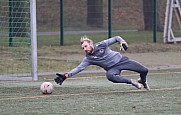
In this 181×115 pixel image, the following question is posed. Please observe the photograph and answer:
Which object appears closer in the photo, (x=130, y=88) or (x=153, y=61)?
(x=130, y=88)

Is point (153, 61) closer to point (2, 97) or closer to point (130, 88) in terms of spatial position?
point (130, 88)

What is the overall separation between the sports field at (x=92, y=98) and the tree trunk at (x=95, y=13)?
11090mm

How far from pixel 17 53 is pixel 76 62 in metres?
1.64

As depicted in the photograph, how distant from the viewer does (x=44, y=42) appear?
2336 cm

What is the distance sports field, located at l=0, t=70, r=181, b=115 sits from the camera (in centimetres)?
956

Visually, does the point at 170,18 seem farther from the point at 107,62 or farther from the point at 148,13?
the point at 107,62

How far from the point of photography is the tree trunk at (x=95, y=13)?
2559 cm

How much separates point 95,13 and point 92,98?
607 inches

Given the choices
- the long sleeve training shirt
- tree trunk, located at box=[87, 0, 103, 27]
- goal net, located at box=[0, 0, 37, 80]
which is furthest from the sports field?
tree trunk, located at box=[87, 0, 103, 27]

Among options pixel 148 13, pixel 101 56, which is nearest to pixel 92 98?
pixel 101 56

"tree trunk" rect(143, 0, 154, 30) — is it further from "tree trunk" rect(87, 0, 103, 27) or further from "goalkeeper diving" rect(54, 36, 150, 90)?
"goalkeeper diving" rect(54, 36, 150, 90)

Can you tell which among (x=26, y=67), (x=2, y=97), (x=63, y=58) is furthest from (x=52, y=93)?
(x=63, y=58)

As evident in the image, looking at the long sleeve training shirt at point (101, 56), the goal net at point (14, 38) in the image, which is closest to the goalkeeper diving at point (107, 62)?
the long sleeve training shirt at point (101, 56)

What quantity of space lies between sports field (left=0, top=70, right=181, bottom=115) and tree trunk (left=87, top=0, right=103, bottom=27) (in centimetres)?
1109
